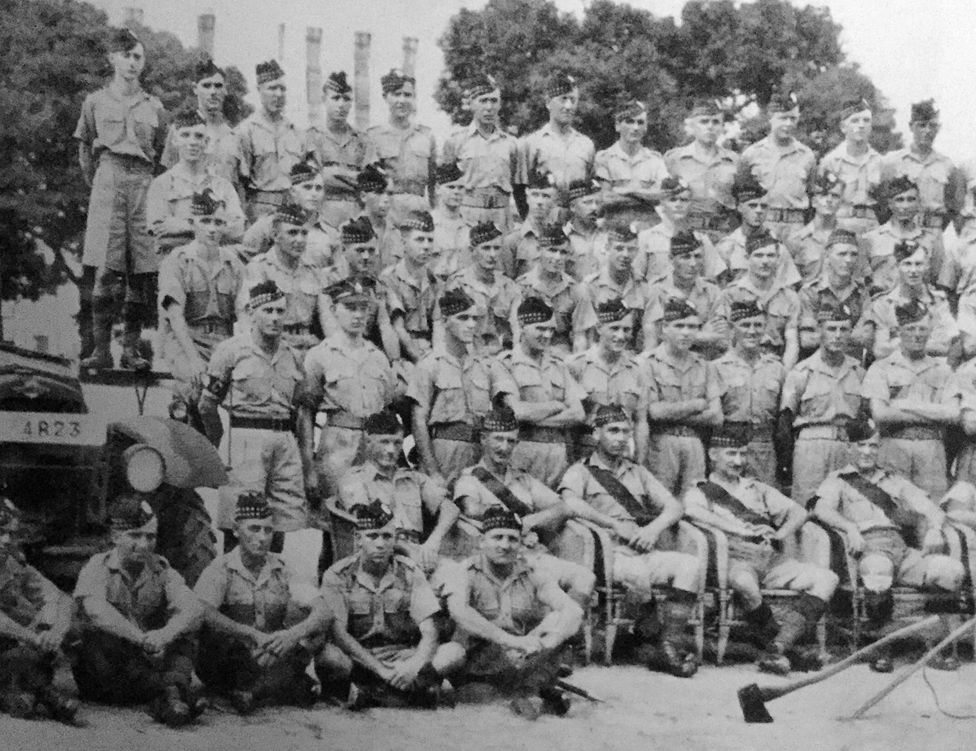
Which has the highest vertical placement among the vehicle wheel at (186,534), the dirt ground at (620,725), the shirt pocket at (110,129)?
the shirt pocket at (110,129)

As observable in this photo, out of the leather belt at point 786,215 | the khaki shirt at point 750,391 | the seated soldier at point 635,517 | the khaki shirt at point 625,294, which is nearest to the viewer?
the seated soldier at point 635,517

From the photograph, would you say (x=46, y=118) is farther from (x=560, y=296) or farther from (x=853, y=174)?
(x=853, y=174)

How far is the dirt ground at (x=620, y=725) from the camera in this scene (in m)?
4.62

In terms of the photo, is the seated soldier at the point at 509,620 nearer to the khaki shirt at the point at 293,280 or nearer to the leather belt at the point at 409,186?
the khaki shirt at the point at 293,280

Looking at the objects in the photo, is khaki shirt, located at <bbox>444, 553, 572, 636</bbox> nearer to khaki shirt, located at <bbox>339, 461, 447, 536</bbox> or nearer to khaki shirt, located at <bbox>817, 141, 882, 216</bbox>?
khaki shirt, located at <bbox>339, 461, 447, 536</bbox>

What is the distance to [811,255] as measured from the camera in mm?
6688

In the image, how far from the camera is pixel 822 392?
602 centimetres

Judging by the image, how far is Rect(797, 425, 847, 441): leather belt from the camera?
598 cm

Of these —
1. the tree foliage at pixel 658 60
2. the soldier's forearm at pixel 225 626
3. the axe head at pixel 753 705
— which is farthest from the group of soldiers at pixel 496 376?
the axe head at pixel 753 705

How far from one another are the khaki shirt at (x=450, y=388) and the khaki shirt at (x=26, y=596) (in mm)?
1500

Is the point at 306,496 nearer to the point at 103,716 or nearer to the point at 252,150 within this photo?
the point at 103,716

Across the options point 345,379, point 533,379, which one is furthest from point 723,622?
point 345,379

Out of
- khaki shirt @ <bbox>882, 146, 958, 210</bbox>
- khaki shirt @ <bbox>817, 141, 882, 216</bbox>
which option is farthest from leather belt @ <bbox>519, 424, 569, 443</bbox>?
khaki shirt @ <bbox>882, 146, 958, 210</bbox>

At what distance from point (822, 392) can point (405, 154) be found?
196cm
